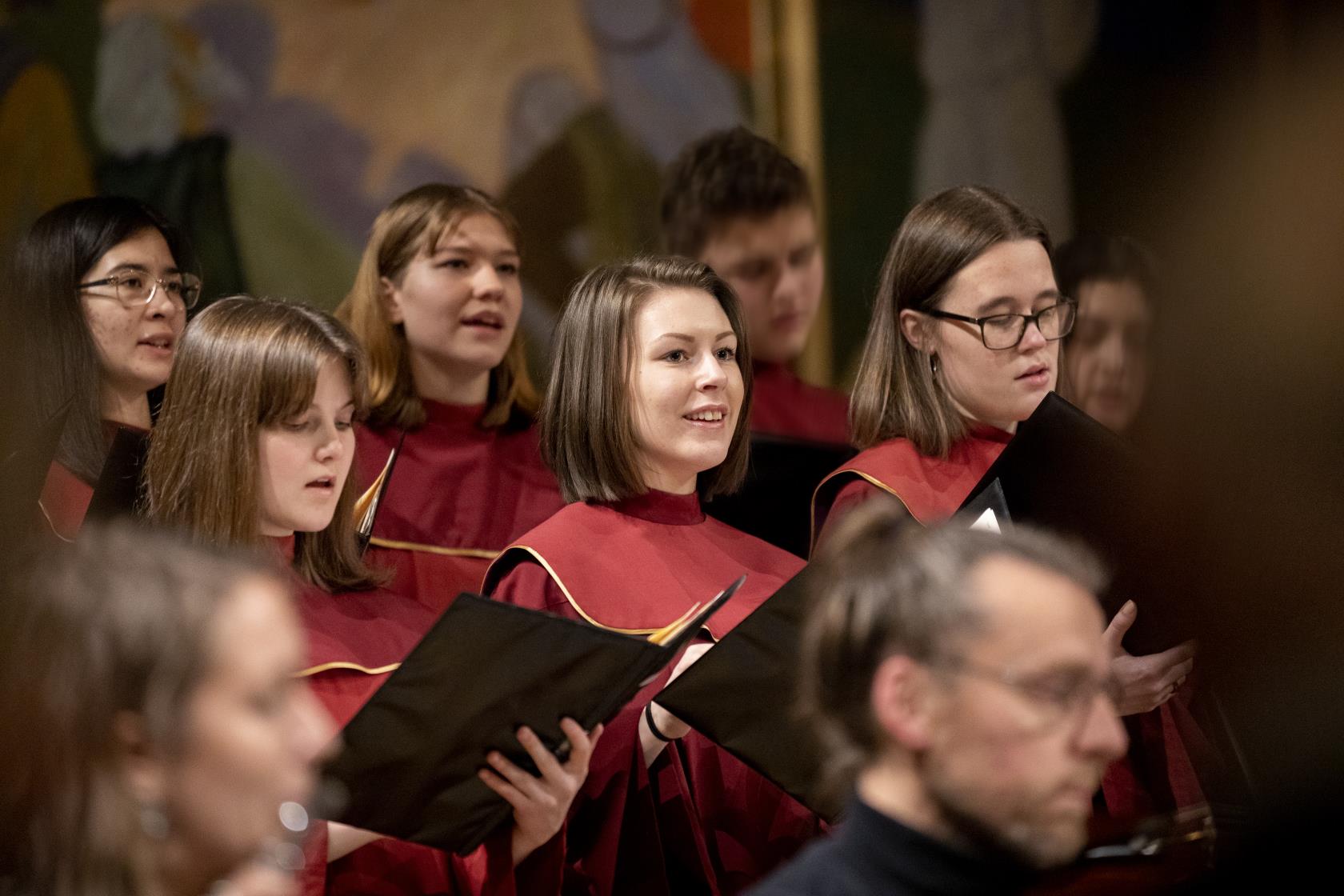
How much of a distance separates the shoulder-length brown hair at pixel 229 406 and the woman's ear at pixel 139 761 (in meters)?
0.99

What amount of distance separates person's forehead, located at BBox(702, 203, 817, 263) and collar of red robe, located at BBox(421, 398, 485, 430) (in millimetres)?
937

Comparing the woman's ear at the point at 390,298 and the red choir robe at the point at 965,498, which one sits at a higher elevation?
the woman's ear at the point at 390,298

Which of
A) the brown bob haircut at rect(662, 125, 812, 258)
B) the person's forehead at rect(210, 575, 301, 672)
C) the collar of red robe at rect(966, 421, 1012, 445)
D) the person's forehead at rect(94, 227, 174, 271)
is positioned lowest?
the collar of red robe at rect(966, 421, 1012, 445)

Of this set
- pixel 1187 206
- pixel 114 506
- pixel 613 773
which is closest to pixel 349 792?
pixel 613 773

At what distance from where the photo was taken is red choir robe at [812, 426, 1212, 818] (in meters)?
2.93

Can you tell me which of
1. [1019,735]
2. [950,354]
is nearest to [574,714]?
[1019,735]

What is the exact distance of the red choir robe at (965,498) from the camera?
2.93m

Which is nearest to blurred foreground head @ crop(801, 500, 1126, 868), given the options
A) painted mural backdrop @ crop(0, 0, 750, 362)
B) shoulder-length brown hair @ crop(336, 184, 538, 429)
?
shoulder-length brown hair @ crop(336, 184, 538, 429)

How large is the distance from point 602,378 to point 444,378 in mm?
929

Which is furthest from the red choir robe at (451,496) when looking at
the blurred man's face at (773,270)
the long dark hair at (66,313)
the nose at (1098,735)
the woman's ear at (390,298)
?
the nose at (1098,735)

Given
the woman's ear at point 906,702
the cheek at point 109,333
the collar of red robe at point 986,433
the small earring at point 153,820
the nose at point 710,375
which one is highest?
the cheek at point 109,333

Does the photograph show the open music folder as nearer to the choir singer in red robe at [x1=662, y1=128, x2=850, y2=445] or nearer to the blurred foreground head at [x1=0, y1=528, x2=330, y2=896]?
the blurred foreground head at [x1=0, y1=528, x2=330, y2=896]

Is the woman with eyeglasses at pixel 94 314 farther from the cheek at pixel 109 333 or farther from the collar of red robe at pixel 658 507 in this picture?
the collar of red robe at pixel 658 507

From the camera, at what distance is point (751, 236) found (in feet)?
14.6
